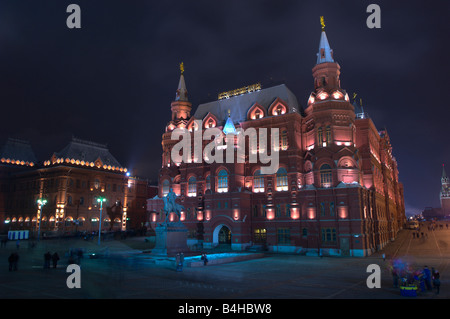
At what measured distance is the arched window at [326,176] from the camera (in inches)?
1909

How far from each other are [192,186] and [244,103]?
751 inches

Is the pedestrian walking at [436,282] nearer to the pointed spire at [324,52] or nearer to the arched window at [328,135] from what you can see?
the arched window at [328,135]

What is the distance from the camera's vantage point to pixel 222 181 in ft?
185

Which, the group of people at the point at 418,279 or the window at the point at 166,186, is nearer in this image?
the group of people at the point at 418,279

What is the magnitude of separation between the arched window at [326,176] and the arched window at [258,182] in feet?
34.7

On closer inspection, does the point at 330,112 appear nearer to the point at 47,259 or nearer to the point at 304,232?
the point at 304,232

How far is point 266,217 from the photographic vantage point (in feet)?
176

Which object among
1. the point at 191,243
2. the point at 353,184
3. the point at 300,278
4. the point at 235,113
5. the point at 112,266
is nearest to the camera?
the point at 300,278

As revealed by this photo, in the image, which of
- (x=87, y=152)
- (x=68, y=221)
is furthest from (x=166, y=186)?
(x=87, y=152)

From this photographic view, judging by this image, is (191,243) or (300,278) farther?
(191,243)

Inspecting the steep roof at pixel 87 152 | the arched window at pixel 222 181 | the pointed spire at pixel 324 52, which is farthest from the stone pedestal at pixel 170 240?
the steep roof at pixel 87 152
